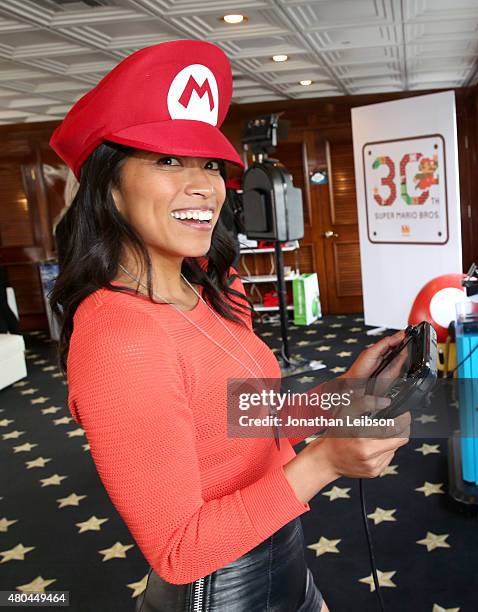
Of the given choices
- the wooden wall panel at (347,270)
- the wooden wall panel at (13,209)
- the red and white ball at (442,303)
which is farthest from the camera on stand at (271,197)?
the wooden wall panel at (13,209)

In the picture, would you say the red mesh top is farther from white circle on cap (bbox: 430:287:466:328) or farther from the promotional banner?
the promotional banner

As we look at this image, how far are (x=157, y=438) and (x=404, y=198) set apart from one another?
5711 mm

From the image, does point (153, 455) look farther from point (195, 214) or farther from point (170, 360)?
point (195, 214)

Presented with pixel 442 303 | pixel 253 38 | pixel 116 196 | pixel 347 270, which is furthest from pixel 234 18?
pixel 347 270

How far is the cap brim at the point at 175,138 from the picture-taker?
850 mm

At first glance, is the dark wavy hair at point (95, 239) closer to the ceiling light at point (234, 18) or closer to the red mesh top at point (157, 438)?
the red mesh top at point (157, 438)

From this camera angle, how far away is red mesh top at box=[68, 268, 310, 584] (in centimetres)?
75

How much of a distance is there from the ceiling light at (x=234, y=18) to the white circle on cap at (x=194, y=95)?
3.17 metres

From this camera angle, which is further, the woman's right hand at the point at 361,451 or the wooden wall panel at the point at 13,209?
the wooden wall panel at the point at 13,209

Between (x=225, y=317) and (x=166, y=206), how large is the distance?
27cm

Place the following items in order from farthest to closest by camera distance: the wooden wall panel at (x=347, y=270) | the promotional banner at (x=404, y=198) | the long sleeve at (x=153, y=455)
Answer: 1. the wooden wall panel at (x=347, y=270)
2. the promotional banner at (x=404, y=198)
3. the long sleeve at (x=153, y=455)

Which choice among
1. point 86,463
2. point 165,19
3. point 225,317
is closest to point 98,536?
point 86,463

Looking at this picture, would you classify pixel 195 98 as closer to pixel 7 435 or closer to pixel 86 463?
pixel 86 463

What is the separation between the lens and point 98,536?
3.12m
